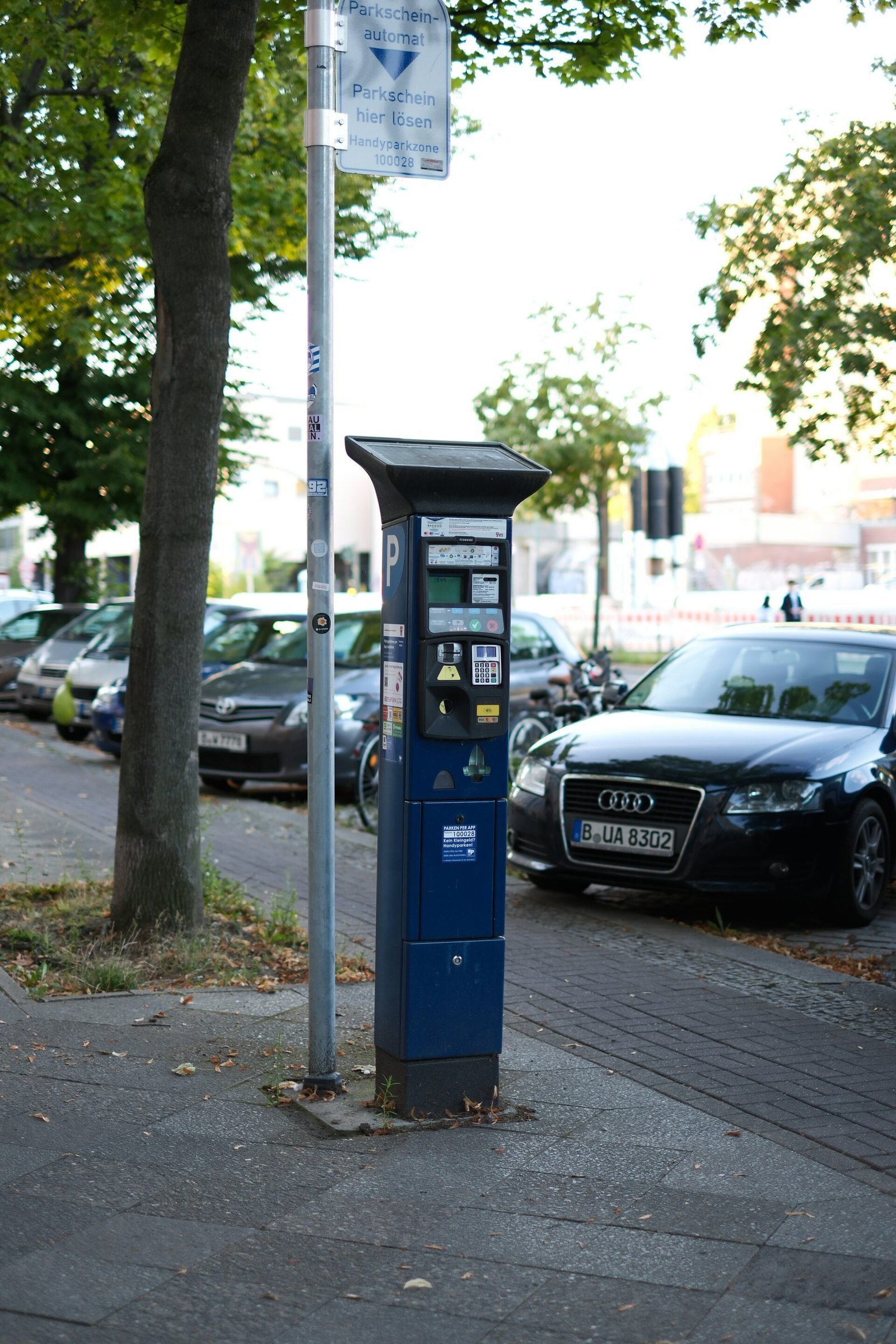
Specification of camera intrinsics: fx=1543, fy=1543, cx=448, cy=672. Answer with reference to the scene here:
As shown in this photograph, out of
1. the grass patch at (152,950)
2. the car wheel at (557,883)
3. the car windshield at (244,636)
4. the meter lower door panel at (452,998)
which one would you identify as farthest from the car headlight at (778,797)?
the car windshield at (244,636)

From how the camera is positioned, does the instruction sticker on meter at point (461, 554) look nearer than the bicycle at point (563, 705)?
Yes

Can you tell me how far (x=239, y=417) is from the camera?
89.7ft

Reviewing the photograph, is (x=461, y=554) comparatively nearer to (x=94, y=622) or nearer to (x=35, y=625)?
(x=94, y=622)

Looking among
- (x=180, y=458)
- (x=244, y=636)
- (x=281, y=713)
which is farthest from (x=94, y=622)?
(x=180, y=458)

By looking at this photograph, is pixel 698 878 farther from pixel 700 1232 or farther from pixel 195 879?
pixel 700 1232

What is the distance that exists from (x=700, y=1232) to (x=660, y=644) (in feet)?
129

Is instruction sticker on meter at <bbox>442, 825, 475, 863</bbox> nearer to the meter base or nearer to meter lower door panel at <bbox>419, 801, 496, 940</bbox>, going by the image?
meter lower door panel at <bbox>419, 801, 496, 940</bbox>

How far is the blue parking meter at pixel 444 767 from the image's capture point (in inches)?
183

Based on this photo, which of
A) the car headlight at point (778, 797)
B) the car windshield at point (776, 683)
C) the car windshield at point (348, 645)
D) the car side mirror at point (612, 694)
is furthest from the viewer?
the car windshield at point (348, 645)

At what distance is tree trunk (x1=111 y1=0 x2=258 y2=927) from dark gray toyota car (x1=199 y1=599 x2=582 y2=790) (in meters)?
4.98

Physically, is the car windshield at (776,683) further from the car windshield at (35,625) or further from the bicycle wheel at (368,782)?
the car windshield at (35,625)

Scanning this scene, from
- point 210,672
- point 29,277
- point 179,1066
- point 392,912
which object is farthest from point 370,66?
point 29,277

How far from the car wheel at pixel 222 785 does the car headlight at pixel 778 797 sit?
667 centimetres

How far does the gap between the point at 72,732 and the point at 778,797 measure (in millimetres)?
12668
